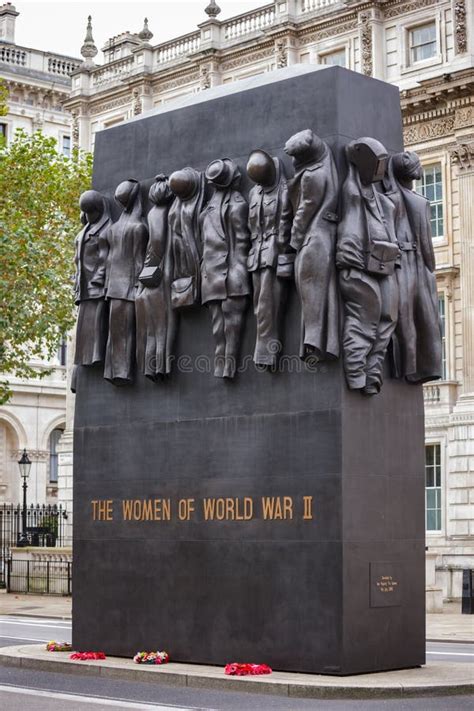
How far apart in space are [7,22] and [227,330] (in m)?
58.0

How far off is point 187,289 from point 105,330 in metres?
1.57

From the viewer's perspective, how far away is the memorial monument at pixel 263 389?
14.8m

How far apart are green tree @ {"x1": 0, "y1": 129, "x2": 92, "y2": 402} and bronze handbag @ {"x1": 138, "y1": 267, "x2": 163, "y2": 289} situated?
66.0ft

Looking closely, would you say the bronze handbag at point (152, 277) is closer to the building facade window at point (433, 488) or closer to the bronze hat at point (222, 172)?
the bronze hat at point (222, 172)

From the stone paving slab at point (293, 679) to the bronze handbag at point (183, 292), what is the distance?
4.09 meters

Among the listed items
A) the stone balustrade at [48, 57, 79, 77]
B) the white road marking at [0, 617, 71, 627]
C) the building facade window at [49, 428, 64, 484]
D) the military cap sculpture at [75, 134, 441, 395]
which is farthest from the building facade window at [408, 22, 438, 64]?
the building facade window at [49, 428, 64, 484]

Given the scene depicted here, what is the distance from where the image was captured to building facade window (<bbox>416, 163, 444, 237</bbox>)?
39.8 m

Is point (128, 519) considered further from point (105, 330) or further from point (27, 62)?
point (27, 62)

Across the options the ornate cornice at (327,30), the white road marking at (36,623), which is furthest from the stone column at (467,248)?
the white road marking at (36,623)

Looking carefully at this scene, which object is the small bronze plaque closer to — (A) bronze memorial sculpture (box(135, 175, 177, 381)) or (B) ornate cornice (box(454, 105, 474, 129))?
(A) bronze memorial sculpture (box(135, 175, 177, 381))

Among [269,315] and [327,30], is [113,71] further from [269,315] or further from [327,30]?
[269,315]

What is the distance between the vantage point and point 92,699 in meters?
14.1

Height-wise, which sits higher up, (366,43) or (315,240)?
(366,43)

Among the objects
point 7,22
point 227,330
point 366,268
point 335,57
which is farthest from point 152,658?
point 7,22
